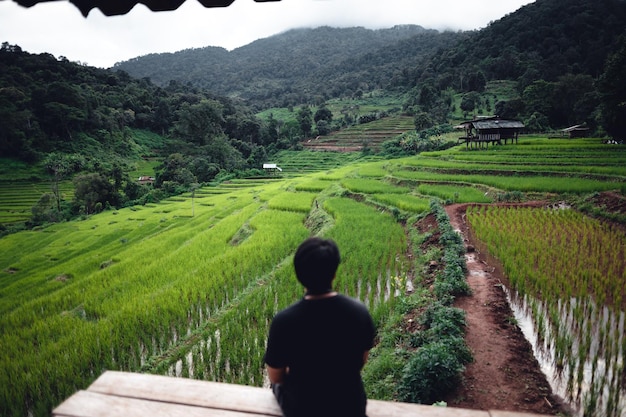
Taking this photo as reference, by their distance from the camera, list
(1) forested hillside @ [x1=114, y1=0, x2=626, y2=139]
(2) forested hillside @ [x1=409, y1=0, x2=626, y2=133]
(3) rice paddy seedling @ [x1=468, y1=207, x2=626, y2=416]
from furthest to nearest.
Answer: (2) forested hillside @ [x1=409, y1=0, x2=626, y2=133] → (1) forested hillside @ [x1=114, y1=0, x2=626, y2=139] → (3) rice paddy seedling @ [x1=468, y1=207, x2=626, y2=416]

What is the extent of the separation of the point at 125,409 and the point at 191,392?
12.7 inches

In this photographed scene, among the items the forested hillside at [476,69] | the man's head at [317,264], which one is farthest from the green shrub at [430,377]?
the forested hillside at [476,69]

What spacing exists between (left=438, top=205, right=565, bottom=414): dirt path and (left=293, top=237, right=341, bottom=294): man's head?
2.54 meters

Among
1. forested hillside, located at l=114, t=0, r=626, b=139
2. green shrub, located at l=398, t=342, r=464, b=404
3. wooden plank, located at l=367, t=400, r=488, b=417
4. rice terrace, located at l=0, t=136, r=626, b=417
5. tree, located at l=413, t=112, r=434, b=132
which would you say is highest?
forested hillside, located at l=114, t=0, r=626, b=139

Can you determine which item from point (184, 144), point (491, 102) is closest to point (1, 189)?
point (184, 144)

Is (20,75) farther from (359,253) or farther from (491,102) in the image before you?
(491,102)

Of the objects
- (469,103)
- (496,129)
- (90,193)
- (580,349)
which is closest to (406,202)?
(580,349)

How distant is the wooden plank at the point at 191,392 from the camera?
183 centimetres

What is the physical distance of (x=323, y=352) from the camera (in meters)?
1.59

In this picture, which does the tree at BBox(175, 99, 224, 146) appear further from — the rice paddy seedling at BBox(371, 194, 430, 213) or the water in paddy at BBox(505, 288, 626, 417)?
the water in paddy at BBox(505, 288, 626, 417)

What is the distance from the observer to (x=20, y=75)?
39750mm

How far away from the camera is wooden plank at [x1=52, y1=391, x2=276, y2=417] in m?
1.75

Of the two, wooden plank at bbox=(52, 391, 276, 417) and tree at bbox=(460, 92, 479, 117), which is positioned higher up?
tree at bbox=(460, 92, 479, 117)

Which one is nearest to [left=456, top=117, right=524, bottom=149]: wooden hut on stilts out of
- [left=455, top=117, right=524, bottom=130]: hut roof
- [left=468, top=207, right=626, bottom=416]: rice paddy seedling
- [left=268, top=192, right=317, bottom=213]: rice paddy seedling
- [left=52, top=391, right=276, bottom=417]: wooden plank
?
[left=455, top=117, right=524, bottom=130]: hut roof
